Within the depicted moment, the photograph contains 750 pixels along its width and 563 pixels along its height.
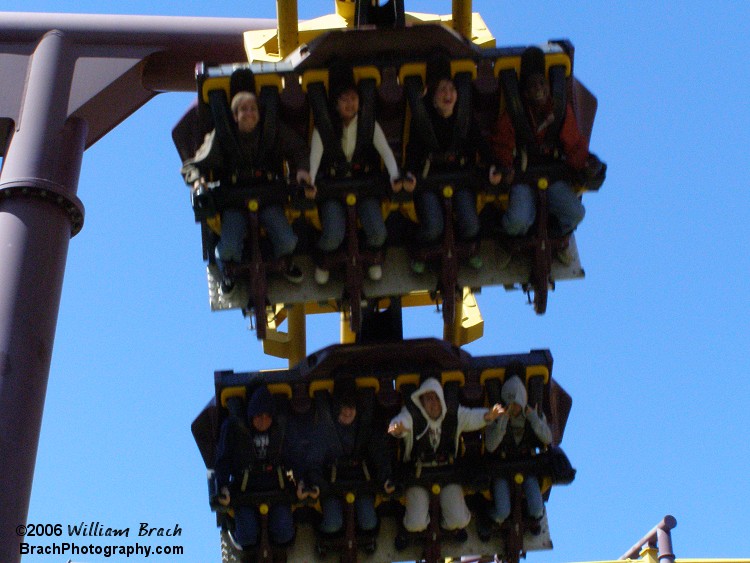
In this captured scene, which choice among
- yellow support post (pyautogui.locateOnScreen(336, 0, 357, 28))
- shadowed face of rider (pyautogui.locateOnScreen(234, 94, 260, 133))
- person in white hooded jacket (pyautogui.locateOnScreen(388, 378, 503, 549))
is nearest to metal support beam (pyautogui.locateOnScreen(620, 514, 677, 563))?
person in white hooded jacket (pyautogui.locateOnScreen(388, 378, 503, 549))

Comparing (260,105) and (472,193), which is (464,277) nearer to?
(472,193)

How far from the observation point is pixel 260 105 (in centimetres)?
963

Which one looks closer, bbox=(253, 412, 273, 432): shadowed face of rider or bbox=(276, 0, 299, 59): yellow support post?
bbox=(253, 412, 273, 432): shadowed face of rider

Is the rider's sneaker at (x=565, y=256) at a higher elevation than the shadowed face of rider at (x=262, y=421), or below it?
higher

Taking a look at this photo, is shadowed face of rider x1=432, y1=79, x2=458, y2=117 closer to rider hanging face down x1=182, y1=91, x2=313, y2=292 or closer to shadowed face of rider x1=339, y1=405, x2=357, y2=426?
rider hanging face down x1=182, y1=91, x2=313, y2=292

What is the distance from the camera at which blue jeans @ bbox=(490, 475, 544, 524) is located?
A: 10.3m

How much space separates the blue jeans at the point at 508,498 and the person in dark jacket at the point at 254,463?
140 cm

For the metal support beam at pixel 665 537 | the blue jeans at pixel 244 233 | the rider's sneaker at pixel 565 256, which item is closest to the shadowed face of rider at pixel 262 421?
the blue jeans at pixel 244 233

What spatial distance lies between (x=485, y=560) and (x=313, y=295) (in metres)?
4.09

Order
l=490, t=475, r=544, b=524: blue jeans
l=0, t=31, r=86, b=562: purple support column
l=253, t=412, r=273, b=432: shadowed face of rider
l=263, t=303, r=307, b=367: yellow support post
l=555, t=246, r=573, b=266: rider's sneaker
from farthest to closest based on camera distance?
l=263, t=303, r=307, b=367: yellow support post → l=490, t=475, r=544, b=524: blue jeans → l=555, t=246, r=573, b=266: rider's sneaker → l=253, t=412, r=273, b=432: shadowed face of rider → l=0, t=31, r=86, b=562: purple support column

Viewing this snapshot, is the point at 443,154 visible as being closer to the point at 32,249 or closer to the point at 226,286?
the point at 226,286

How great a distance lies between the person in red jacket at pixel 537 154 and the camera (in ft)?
32.2

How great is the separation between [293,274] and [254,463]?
51.2 inches

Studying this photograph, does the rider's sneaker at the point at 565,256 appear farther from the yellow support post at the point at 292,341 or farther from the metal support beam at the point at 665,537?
the metal support beam at the point at 665,537
